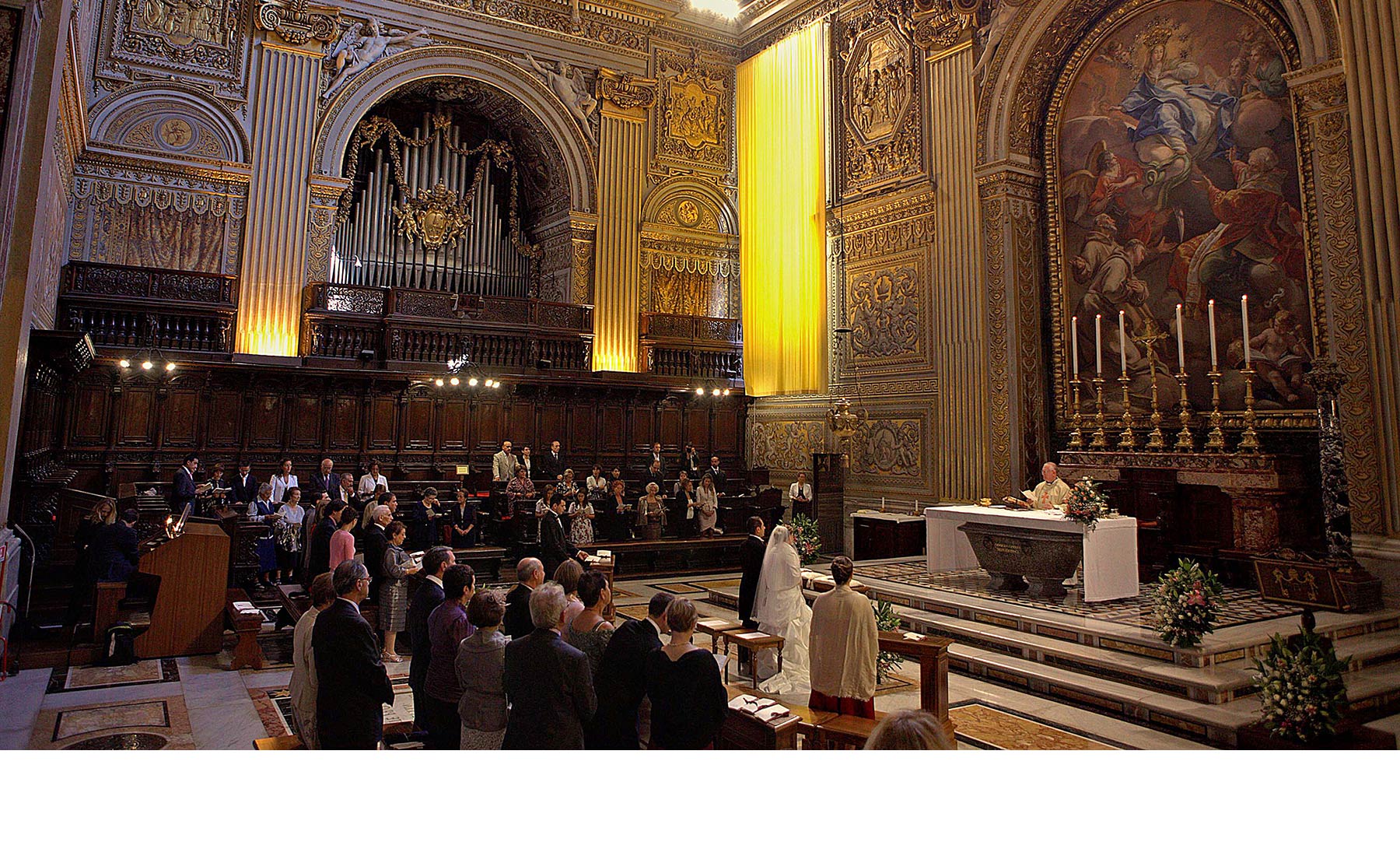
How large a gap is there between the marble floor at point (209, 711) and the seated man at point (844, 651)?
81 centimetres

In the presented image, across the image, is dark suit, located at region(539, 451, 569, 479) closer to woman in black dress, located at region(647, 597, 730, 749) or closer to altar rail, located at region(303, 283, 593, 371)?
altar rail, located at region(303, 283, 593, 371)

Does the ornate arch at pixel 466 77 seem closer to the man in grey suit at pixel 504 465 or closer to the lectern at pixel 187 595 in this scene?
the man in grey suit at pixel 504 465

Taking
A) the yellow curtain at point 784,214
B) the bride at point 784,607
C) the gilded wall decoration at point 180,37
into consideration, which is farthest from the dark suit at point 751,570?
the gilded wall decoration at point 180,37

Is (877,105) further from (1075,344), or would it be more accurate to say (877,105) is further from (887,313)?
(1075,344)

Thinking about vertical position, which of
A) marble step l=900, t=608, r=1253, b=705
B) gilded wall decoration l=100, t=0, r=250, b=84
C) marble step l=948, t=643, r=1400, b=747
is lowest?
marble step l=948, t=643, r=1400, b=747

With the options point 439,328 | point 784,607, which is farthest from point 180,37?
point 784,607

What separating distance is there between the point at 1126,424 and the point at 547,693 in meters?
8.93

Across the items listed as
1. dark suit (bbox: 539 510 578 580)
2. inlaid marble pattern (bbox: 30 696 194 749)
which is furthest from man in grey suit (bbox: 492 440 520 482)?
inlaid marble pattern (bbox: 30 696 194 749)

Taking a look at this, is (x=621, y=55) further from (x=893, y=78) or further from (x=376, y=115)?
(x=893, y=78)

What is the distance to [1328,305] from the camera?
7988mm

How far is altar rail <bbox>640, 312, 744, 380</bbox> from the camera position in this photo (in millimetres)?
16312

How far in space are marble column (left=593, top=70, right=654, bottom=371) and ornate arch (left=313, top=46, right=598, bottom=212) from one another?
0.43 meters

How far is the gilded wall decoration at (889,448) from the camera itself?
1246cm

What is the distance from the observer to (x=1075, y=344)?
10.5 meters
